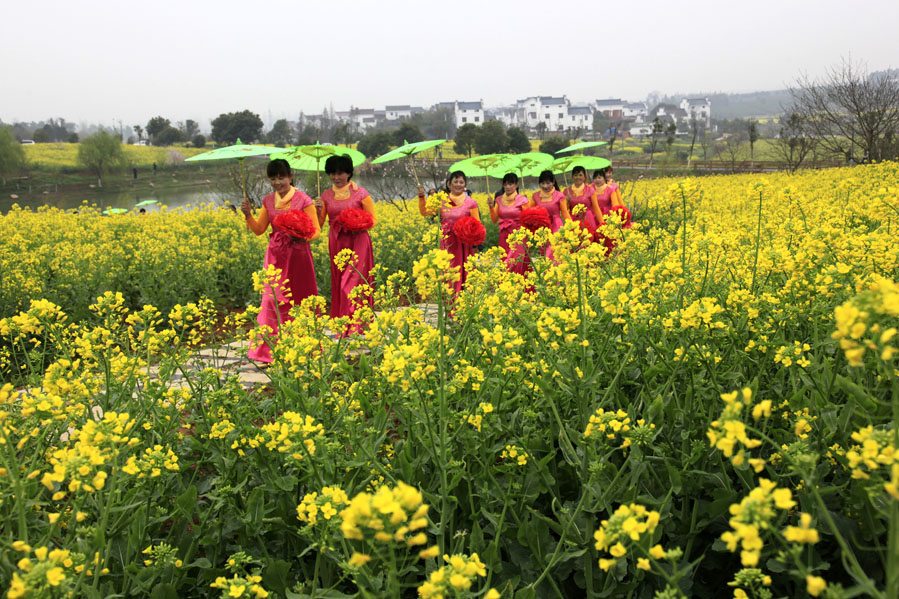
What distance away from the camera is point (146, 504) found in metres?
2.12

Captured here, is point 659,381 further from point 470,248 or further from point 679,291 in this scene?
point 470,248

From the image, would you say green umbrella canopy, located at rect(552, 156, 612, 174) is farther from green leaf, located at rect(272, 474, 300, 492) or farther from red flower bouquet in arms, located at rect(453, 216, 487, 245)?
green leaf, located at rect(272, 474, 300, 492)

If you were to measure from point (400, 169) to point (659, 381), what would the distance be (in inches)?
961

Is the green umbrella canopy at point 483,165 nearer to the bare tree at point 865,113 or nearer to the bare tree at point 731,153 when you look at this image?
the bare tree at point 865,113

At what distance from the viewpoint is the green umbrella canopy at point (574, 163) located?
8.34 m

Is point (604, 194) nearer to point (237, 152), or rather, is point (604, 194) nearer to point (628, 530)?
point (237, 152)

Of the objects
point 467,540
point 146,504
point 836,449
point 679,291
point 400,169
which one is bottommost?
point 467,540

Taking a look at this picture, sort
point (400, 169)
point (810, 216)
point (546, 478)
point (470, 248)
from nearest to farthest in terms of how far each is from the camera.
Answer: point (546, 478), point (810, 216), point (470, 248), point (400, 169)

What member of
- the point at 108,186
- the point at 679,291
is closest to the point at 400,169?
the point at 679,291

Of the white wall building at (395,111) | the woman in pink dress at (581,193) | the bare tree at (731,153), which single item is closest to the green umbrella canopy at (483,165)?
the woman in pink dress at (581,193)

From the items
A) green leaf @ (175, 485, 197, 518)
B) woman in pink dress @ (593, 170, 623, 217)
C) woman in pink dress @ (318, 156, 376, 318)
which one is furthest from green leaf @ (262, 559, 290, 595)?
woman in pink dress @ (593, 170, 623, 217)

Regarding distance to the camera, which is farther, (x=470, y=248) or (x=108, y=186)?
(x=108, y=186)

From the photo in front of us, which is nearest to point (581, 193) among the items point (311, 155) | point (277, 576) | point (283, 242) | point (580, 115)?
point (311, 155)

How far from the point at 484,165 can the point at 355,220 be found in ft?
8.21
